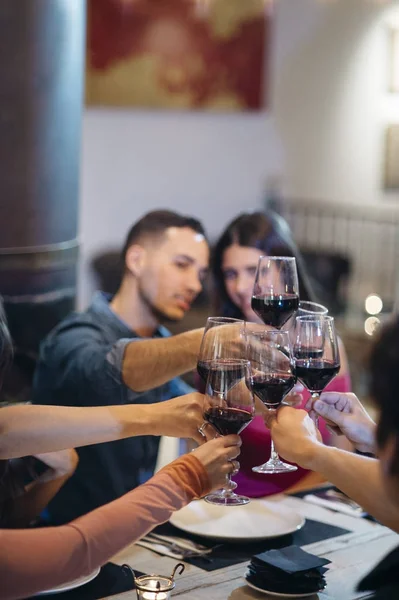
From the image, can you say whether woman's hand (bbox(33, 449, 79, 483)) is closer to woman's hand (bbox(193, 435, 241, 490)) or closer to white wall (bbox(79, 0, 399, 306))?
woman's hand (bbox(193, 435, 241, 490))

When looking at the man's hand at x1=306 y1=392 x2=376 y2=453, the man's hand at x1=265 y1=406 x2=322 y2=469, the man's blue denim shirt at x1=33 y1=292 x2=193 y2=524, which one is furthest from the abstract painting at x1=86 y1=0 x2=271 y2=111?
the man's hand at x1=265 y1=406 x2=322 y2=469

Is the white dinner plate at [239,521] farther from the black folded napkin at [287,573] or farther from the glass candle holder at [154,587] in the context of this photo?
the glass candle holder at [154,587]

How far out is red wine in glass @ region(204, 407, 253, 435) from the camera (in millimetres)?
1703

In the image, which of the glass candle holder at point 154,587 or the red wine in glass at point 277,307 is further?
the red wine in glass at point 277,307

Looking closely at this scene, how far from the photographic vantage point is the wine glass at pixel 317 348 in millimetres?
1854

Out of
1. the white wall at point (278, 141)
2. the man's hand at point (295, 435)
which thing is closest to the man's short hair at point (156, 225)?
the man's hand at point (295, 435)

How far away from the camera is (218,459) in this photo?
1.66 meters

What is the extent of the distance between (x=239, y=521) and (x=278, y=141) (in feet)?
19.0

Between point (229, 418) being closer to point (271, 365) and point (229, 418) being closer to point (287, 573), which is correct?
point (271, 365)

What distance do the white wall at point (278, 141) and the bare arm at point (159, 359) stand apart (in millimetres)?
4243

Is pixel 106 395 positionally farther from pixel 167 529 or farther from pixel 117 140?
pixel 117 140

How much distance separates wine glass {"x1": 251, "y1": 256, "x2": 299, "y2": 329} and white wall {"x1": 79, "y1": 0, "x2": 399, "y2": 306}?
451cm

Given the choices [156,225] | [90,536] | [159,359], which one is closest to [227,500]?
[90,536]

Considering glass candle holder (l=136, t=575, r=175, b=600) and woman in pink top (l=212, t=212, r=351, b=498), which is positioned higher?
woman in pink top (l=212, t=212, r=351, b=498)
